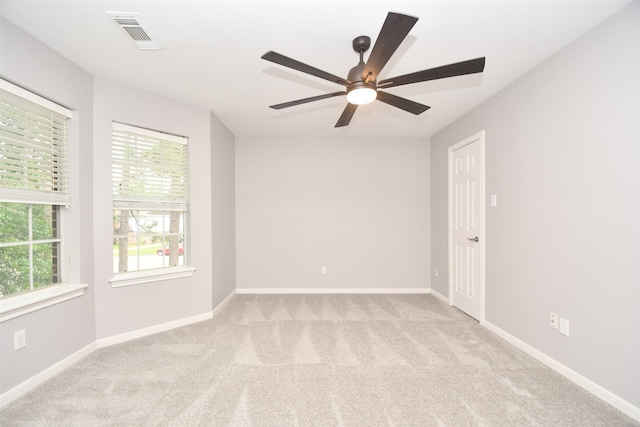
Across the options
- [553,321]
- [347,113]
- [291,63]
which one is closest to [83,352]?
[291,63]

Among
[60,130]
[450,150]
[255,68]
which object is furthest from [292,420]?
[450,150]

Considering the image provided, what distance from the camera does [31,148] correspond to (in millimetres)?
2041

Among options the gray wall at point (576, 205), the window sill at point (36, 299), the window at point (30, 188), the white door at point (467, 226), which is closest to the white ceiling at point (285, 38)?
the gray wall at point (576, 205)

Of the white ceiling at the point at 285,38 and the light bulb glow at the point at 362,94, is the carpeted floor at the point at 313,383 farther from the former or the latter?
the white ceiling at the point at 285,38

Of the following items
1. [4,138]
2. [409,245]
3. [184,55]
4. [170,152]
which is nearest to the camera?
[4,138]

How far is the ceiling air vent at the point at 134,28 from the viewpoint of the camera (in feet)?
5.73

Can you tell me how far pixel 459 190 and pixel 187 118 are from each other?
140 inches

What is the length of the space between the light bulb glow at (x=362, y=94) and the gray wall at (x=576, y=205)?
5.13 ft

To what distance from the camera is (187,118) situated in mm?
3117

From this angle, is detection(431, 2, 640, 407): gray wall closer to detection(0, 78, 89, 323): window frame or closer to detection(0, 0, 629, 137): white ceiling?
detection(0, 0, 629, 137): white ceiling

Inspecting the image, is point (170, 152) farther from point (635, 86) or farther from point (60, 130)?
point (635, 86)

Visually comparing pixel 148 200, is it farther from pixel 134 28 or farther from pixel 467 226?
pixel 467 226

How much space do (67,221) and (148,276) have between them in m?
0.85

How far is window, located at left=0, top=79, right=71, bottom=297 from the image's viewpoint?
6.18 feet
